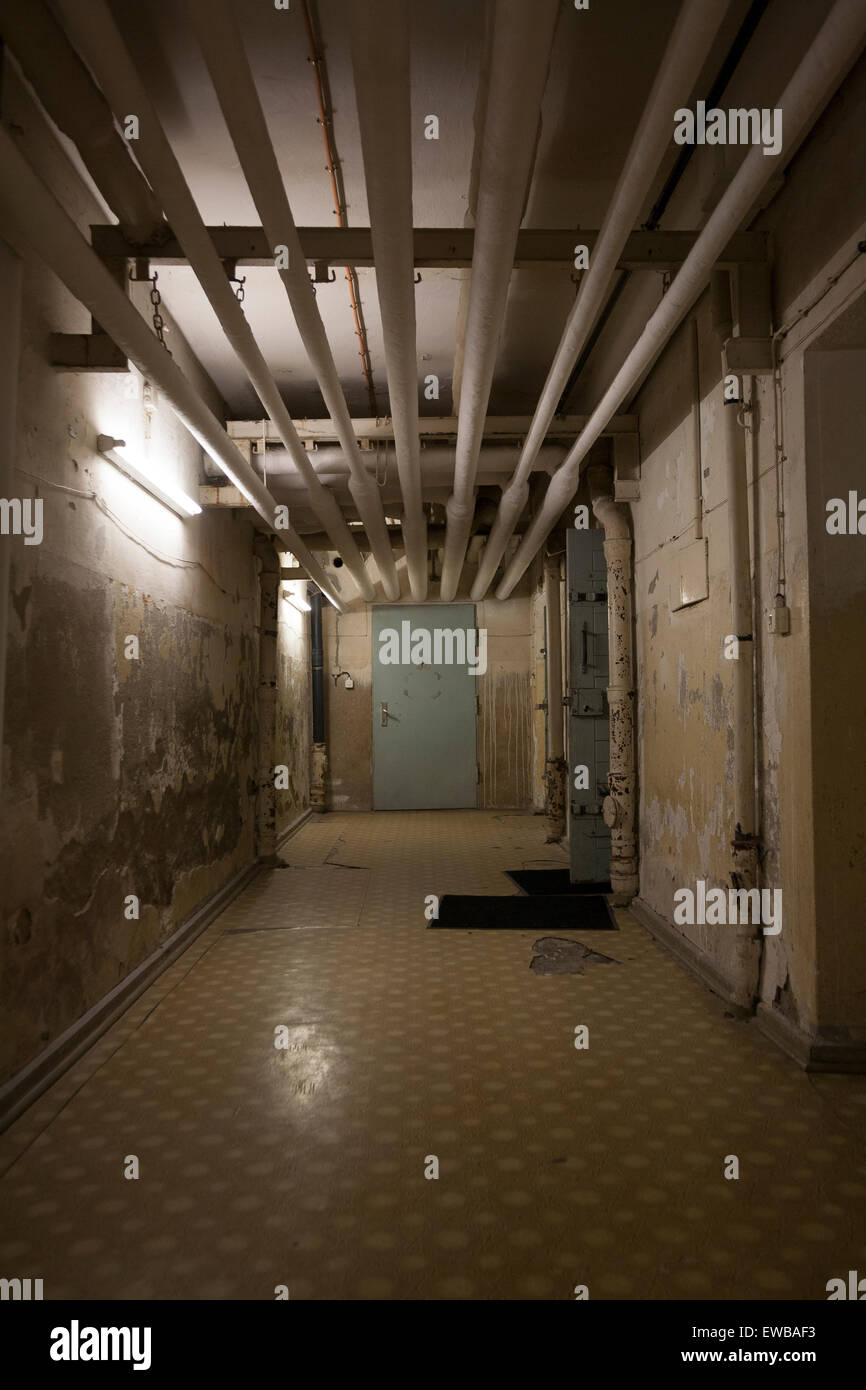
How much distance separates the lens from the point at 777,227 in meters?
2.93

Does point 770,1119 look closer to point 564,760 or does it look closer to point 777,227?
Answer: point 777,227

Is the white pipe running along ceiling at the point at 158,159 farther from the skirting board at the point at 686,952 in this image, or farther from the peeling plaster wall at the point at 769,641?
the skirting board at the point at 686,952

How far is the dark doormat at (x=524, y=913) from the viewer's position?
15.2ft

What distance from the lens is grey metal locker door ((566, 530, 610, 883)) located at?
5.49 metres

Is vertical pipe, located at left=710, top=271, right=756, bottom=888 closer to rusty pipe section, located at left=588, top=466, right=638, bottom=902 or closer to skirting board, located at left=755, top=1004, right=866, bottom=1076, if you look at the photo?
skirting board, located at left=755, top=1004, right=866, bottom=1076

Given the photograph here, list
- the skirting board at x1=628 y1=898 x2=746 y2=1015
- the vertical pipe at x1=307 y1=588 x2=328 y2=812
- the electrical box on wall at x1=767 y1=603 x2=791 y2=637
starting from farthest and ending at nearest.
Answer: the vertical pipe at x1=307 y1=588 x2=328 y2=812 → the skirting board at x1=628 y1=898 x2=746 y2=1015 → the electrical box on wall at x1=767 y1=603 x2=791 y2=637

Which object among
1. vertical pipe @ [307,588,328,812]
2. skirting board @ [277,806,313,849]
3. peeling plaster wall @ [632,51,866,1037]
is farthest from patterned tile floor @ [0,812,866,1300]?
vertical pipe @ [307,588,328,812]

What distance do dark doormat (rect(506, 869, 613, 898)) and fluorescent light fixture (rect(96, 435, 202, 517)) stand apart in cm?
326

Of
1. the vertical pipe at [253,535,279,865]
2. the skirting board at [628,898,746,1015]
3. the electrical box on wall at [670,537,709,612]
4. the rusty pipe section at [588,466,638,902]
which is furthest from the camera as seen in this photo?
the vertical pipe at [253,535,279,865]

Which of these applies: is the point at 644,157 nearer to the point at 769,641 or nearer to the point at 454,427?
the point at 769,641

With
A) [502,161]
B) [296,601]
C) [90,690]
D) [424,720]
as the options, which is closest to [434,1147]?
A: [90,690]

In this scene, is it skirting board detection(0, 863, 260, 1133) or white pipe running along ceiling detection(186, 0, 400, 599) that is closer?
white pipe running along ceiling detection(186, 0, 400, 599)

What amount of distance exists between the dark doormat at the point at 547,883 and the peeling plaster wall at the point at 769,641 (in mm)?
1219

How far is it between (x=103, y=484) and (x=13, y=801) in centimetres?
138
